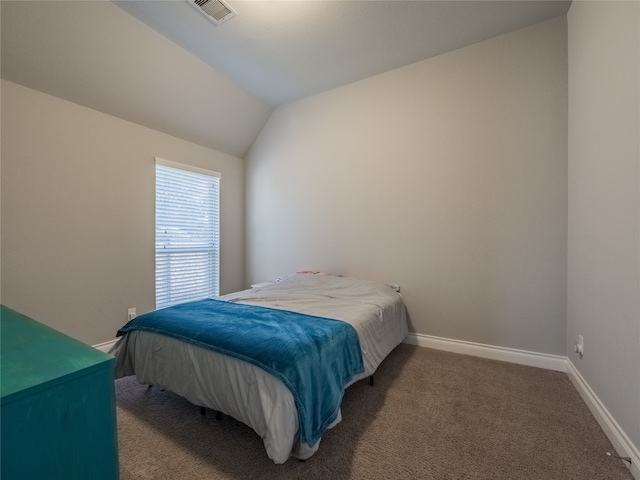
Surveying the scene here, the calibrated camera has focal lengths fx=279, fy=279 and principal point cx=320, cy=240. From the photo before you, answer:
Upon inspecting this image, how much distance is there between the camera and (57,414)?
71 centimetres

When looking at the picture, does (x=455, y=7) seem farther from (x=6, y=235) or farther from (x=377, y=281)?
(x=6, y=235)

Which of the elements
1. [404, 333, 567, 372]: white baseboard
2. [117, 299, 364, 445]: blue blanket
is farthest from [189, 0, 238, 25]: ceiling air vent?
[404, 333, 567, 372]: white baseboard

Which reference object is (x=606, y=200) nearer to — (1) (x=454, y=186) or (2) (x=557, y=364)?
(1) (x=454, y=186)

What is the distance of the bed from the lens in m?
1.30

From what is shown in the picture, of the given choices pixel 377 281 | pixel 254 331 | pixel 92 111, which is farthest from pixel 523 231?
pixel 92 111

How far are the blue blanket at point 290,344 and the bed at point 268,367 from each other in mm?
11

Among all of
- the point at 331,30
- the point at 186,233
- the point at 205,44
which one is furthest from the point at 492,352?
the point at 205,44

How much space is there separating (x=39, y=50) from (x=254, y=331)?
267cm

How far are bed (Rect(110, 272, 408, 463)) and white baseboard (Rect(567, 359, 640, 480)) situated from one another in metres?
1.28

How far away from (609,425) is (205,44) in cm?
404

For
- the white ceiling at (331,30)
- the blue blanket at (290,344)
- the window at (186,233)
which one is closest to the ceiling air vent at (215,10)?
the white ceiling at (331,30)

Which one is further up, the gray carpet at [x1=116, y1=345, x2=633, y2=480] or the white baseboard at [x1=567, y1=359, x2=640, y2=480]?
the white baseboard at [x1=567, y1=359, x2=640, y2=480]

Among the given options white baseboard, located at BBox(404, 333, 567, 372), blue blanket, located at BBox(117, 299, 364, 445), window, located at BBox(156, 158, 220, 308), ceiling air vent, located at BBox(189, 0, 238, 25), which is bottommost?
white baseboard, located at BBox(404, 333, 567, 372)

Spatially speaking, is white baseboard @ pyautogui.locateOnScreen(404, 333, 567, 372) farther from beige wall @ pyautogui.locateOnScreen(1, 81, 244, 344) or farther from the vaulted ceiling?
beige wall @ pyautogui.locateOnScreen(1, 81, 244, 344)
